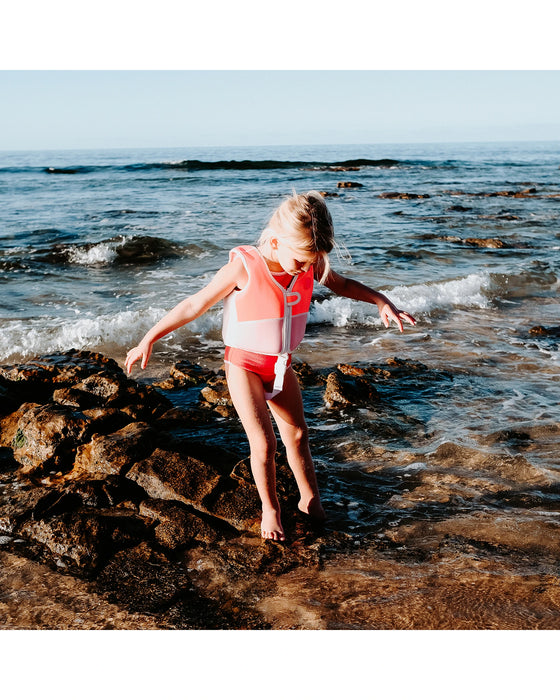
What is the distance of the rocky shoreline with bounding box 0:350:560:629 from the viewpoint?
283 cm

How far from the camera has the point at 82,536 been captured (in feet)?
10.8

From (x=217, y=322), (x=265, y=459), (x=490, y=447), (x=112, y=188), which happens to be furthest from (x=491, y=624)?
(x=112, y=188)

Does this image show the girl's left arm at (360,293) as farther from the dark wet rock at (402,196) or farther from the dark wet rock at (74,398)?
the dark wet rock at (402,196)

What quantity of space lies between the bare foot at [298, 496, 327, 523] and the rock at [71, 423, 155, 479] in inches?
46.4

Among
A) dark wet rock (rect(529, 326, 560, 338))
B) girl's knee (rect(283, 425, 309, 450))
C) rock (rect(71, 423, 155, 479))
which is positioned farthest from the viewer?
dark wet rock (rect(529, 326, 560, 338))

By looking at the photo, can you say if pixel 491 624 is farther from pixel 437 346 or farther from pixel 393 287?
pixel 393 287

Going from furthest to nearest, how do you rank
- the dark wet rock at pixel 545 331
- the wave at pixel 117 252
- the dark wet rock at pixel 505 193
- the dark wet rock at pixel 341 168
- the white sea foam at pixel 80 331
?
the dark wet rock at pixel 341 168 → the dark wet rock at pixel 505 193 → the wave at pixel 117 252 → the dark wet rock at pixel 545 331 → the white sea foam at pixel 80 331

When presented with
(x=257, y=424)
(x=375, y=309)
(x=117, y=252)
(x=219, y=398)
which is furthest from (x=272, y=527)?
(x=117, y=252)

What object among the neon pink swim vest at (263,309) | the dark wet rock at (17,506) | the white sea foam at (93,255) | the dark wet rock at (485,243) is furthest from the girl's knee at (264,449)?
the dark wet rock at (485,243)

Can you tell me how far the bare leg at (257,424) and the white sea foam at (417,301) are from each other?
16.9 feet

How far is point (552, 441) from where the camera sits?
463cm

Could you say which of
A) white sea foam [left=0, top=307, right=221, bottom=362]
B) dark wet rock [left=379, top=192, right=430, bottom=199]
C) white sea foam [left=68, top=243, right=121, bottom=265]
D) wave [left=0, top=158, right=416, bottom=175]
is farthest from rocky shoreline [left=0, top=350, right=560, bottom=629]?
wave [left=0, top=158, right=416, bottom=175]

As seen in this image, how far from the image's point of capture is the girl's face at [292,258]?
9.63 feet

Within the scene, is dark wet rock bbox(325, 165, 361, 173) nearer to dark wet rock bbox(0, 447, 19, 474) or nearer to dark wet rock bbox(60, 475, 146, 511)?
dark wet rock bbox(0, 447, 19, 474)
